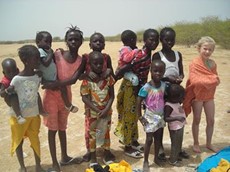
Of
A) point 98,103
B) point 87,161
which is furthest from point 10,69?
point 87,161

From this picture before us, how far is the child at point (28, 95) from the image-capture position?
10.5 feet

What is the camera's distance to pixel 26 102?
3369 mm

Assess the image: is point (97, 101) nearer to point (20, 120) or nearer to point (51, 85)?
point (51, 85)

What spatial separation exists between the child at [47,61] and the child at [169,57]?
133cm

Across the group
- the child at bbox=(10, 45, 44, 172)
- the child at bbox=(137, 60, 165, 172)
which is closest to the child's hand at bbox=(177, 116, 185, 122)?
the child at bbox=(137, 60, 165, 172)

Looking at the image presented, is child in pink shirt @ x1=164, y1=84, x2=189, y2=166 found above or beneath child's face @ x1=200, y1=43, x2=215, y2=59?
beneath

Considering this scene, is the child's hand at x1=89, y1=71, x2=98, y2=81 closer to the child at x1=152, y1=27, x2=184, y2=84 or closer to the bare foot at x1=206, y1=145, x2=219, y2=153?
the child at x1=152, y1=27, x2=184, y2=84

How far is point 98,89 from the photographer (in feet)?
11.9

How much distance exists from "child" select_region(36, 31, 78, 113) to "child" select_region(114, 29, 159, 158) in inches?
32.9

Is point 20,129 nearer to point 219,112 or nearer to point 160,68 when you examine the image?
point 160,68

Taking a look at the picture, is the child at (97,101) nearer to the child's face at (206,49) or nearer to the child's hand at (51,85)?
the child's hand at (51,85)

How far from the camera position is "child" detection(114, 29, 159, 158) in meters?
3.79

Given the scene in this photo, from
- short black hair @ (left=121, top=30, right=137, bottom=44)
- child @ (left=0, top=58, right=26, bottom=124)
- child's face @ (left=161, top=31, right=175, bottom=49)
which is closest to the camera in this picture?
child @ (left=0, top=58, right=26, bottom=124)

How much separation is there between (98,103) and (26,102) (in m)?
0.89
